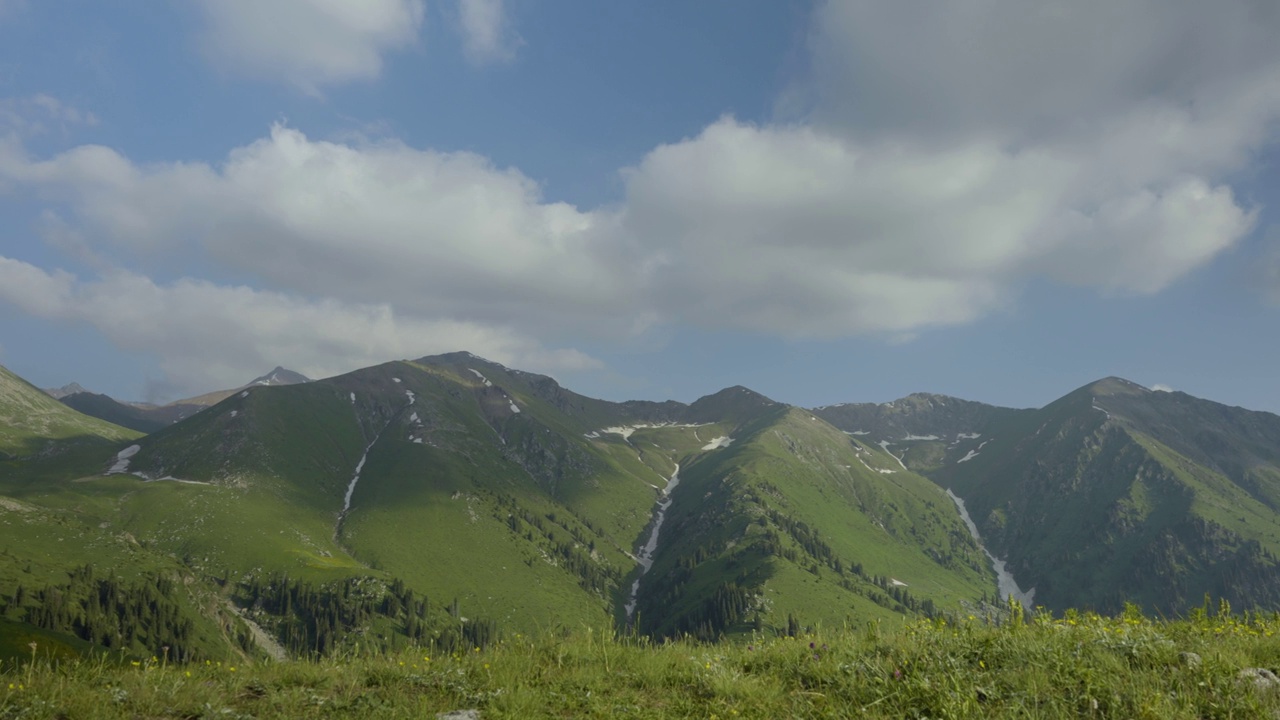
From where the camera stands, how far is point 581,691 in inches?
363

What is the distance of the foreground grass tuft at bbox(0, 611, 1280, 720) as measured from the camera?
7723 millimetres

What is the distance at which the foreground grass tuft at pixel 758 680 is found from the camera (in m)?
7.72

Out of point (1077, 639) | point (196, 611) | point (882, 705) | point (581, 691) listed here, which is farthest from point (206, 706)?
point (196, 611)

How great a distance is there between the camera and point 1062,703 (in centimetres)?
768

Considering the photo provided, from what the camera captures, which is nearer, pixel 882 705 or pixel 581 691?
pixel 882 705

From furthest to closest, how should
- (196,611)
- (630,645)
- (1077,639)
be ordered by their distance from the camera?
(196,611) < (630,645) < (1077,639)

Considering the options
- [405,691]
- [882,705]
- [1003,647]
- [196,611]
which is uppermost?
[1003,647]

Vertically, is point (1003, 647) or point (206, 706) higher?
point (1003, 647)

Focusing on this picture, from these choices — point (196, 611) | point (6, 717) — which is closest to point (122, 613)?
point (196, 611)

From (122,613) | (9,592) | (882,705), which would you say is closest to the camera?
(882,705)

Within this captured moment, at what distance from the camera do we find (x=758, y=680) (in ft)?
31.0

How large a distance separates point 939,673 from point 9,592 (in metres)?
220

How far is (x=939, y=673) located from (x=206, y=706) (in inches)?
385

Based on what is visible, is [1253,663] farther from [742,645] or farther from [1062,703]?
[742,645]
